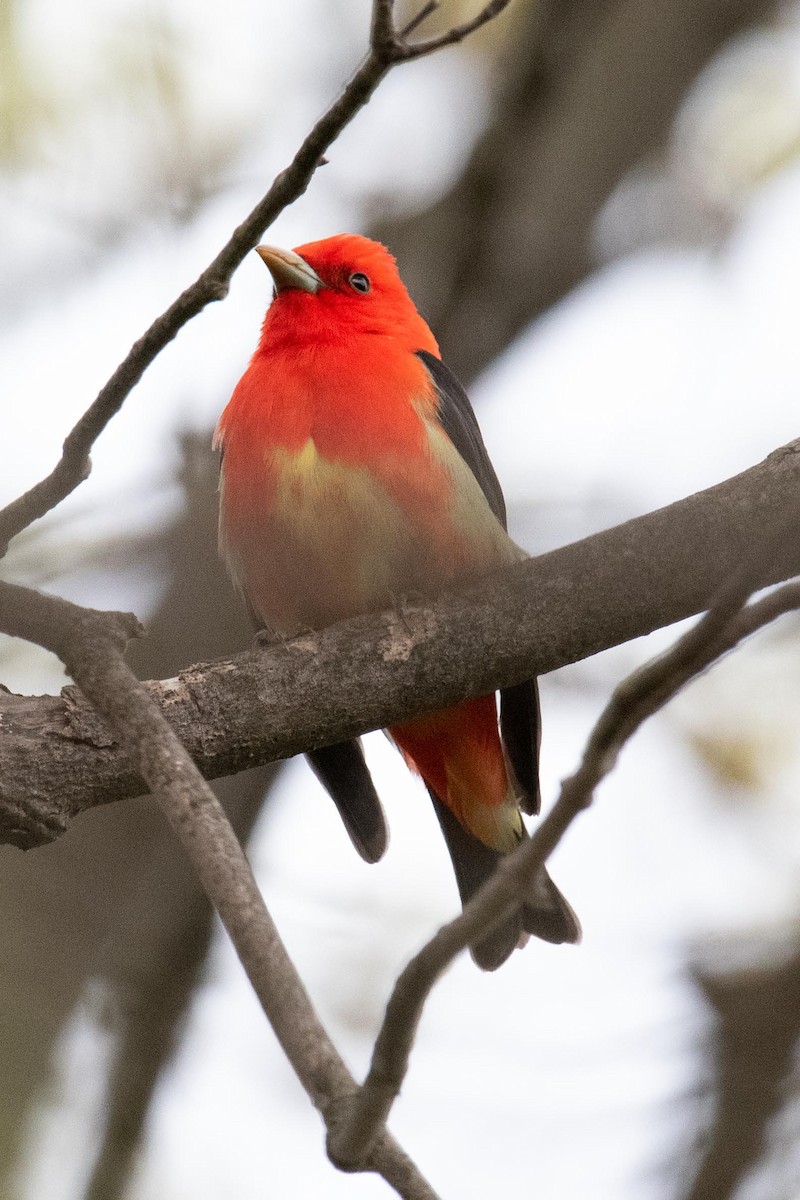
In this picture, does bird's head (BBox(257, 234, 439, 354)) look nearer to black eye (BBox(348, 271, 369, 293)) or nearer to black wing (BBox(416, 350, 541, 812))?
black eye (BBox(348, 271, 369, 293))

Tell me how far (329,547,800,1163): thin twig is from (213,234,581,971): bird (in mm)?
2350

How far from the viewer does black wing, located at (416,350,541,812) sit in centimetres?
499

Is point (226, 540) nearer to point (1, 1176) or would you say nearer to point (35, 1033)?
point (35, 1033)

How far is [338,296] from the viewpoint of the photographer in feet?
18.2

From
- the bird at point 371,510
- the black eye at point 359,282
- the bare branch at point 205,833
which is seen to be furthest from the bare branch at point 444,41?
the black eye at point 359,282

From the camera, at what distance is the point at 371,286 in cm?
571

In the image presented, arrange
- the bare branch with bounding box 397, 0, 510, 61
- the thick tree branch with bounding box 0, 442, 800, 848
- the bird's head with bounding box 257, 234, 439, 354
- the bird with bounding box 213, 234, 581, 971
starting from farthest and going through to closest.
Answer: the bird's head with bounding box 257, 234, 439, 354 < the bird with bounding box 213, 234, 581, 971 < the thick tree branch with bounding box 0, 442, 800, 848 < the bare branch with bounding box 397, 0, 510, 61

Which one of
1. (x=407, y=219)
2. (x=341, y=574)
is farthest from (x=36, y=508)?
(x=407, y=219)

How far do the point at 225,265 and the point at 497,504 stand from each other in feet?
8.36

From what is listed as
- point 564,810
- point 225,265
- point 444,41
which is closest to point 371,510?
point 225,265

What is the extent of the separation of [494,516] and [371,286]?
1.32 metres

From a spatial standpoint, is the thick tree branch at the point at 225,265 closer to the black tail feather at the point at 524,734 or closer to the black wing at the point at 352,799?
the black wing at the point at 352,799

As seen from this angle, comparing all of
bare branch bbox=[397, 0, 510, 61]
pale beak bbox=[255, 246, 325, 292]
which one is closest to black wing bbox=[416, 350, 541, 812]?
pale beak bbox=[255, 246, 325, 292]

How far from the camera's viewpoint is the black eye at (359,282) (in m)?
5.64
